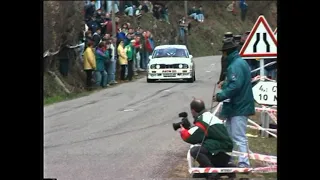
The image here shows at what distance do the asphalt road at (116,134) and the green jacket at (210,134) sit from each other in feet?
2.97

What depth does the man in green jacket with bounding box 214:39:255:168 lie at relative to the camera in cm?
911

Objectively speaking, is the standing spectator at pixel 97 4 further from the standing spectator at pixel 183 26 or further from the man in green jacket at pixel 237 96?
the man in green jacket at pixel 237 96

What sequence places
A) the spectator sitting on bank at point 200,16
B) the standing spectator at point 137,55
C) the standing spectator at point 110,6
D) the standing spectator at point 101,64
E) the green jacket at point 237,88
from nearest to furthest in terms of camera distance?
1. the green jacket at point 237,88
2. the standing spectator at point 137,55
3. the spectator sitting on bank at point 200,16
4. the standing spectator at point 101,64
5. the standing spectator at point 110,6

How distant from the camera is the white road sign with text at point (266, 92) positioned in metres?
11.2

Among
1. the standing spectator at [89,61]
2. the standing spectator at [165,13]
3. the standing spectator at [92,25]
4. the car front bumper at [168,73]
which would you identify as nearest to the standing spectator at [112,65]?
the standing spectator at [89,61]

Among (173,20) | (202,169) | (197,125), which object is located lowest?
(202,169)

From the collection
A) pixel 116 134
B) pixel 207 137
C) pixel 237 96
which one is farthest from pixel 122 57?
pixel 207 137

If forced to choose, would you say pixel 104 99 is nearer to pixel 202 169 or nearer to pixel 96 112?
pixel 96 112

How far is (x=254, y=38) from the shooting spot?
1070cm

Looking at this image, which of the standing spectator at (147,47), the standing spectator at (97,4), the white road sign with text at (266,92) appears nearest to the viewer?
the white road sign with text at (266,92)

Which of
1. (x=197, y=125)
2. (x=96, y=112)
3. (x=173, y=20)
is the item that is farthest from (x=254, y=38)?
(x=173, y=20)

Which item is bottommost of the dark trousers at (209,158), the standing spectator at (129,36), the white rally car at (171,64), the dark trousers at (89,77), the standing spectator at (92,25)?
the dark trousers at (209,158)

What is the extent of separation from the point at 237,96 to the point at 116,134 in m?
4.78
